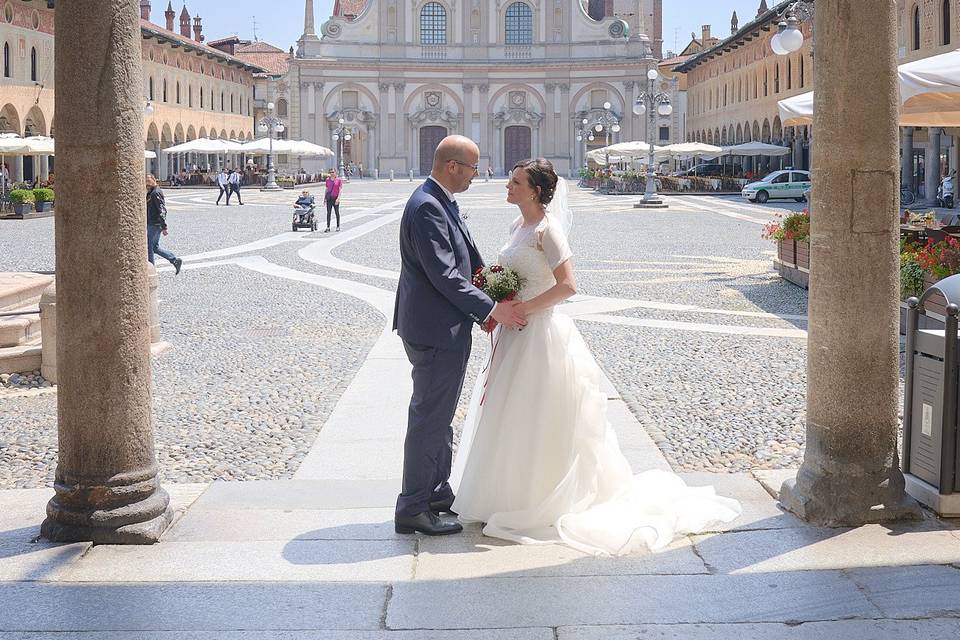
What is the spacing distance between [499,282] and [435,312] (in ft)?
0.95

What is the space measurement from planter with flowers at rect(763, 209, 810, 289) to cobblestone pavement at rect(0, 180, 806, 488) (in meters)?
0.25

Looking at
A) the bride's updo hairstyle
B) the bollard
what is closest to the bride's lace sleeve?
the bride's updo hairstyle

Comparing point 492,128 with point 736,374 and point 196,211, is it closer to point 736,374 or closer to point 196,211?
point 196,211

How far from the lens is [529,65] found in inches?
3115

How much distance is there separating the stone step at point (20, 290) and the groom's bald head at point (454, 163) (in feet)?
20.0

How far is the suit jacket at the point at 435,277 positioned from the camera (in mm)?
4750

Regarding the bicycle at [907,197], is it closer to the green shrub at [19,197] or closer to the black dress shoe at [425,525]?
the green shrub at [19,197]

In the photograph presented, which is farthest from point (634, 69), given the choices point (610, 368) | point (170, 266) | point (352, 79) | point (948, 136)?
point (610, 368)

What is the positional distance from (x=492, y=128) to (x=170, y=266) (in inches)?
2490

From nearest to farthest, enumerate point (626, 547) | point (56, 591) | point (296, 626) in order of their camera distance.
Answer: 1. point (296, 626)
2. point (56, 591)
3. point (626, 547)

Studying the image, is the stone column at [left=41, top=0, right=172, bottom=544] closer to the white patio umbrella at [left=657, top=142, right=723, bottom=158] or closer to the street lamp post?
the white patio umbrella at [left=657, top=142, right=723, bottom=158]

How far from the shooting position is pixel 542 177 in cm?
496

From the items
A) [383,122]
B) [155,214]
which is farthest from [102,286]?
[383,122]

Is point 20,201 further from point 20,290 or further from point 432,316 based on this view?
point 432,316
